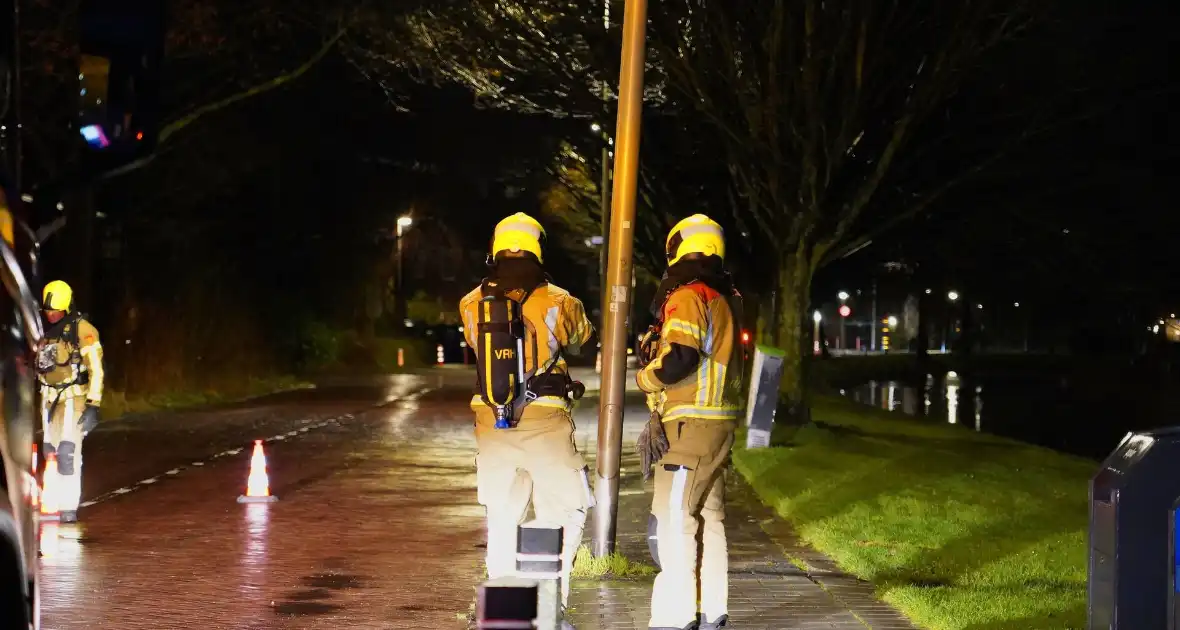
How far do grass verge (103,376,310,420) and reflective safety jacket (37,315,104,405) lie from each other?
1410 cm

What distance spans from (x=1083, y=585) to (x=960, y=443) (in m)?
13.4

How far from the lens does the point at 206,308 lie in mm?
35344

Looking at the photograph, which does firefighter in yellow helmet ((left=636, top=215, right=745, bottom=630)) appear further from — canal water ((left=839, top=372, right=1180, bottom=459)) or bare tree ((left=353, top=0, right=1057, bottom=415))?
canal water ((left=839, top=372, right=1180, bottom=459))

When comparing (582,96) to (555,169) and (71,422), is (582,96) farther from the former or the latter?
(71,422)

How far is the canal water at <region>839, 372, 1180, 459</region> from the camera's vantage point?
98.0 ft

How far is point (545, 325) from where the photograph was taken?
7531 mm

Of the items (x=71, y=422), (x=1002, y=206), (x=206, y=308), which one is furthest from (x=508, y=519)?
(x=206, y=308)

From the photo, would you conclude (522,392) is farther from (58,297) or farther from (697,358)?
(58,297)

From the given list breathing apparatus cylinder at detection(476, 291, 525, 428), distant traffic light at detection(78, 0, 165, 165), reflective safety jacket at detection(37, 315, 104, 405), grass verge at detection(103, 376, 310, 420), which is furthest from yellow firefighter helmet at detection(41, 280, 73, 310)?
grass verge at detection(103, 376, 310, 420)

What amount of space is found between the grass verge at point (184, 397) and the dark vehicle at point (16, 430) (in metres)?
21.2

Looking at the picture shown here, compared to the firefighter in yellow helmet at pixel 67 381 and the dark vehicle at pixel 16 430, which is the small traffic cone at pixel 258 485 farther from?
the dark vehicle at pixel 16 430

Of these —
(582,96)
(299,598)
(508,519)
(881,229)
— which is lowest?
(299,598)

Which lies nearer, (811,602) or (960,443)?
(811,602)

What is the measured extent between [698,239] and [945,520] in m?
5.56
